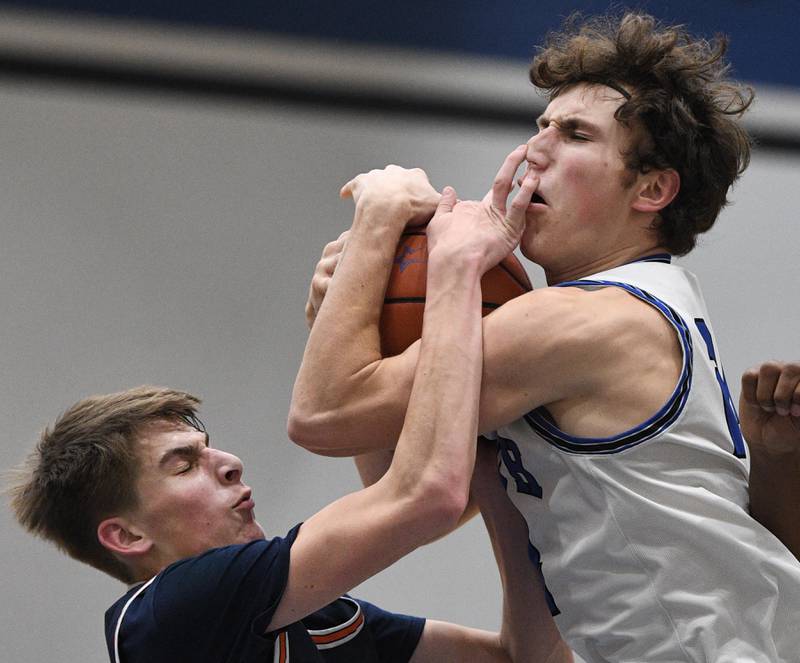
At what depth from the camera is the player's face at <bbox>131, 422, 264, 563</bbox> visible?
2.29 meters

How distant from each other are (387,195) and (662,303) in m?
0.50

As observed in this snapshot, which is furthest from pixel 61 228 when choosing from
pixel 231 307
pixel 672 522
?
pixel 672 522

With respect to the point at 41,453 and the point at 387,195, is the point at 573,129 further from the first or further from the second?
the point at 41,453

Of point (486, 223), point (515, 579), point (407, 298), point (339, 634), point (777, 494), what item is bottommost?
point (339, 634)

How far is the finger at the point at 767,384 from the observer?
1.71 meters

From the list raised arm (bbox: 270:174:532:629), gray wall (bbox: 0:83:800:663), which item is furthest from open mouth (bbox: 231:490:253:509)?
gray wall (bbox: 0:83:800:663)

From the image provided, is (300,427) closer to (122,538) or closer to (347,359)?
(347,359)

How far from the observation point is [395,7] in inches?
177

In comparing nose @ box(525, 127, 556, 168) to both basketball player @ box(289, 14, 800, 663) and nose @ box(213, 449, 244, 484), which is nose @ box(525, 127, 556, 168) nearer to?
basketball player @ box(289, 14, 800, 663)

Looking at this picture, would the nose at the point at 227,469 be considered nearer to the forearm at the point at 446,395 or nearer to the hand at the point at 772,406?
the forearm at the point at 446,395

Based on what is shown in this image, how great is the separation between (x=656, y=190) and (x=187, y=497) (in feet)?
3.63

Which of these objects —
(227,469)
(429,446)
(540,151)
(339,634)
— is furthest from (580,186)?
(339,634)

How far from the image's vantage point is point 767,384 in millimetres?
1748

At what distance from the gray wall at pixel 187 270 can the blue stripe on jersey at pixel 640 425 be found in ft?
8.30
